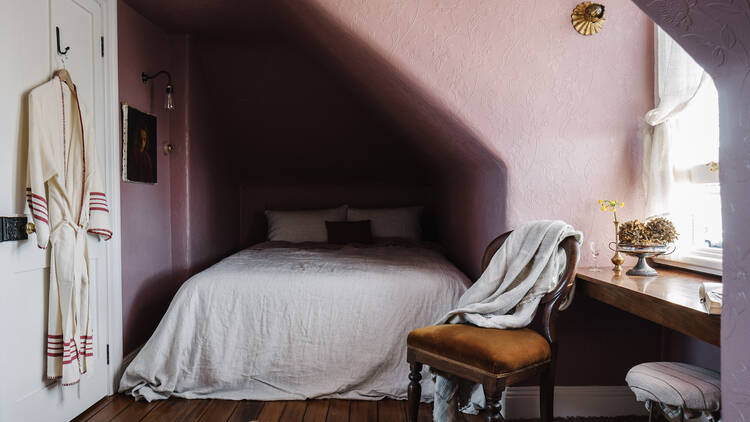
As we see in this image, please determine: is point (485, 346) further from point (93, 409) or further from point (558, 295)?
point (93, 409)

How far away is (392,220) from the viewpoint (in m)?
4.55

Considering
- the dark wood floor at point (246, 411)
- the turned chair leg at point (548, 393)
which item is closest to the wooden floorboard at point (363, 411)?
the dark wood floor at point (246, 411)

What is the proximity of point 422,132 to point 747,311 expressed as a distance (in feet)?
7.80

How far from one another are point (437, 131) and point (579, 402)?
64.9 inches

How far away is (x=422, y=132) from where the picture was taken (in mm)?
Result: 3217

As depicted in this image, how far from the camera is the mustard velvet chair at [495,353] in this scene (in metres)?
1.71

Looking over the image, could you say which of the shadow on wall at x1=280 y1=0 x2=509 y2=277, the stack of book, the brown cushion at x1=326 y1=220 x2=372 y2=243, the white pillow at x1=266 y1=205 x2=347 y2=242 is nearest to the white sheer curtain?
the shadow on wall at x1=280 y1=0 x2=509 y2=277

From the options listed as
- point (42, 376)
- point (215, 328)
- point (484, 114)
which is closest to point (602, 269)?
point (484, 114)

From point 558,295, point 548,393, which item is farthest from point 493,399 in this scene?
point 558,295

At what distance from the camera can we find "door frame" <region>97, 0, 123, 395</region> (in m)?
2.55

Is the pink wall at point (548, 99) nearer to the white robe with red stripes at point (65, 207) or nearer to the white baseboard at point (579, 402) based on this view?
the white baseboard at point (579, 402)

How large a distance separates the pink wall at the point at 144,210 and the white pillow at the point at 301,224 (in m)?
1.25

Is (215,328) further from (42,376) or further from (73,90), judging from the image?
(73,90)

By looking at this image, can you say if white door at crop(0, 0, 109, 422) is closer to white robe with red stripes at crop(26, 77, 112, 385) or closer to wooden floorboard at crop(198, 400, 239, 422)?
white robe with red stripes at crop(26, 77, 112, 385)
